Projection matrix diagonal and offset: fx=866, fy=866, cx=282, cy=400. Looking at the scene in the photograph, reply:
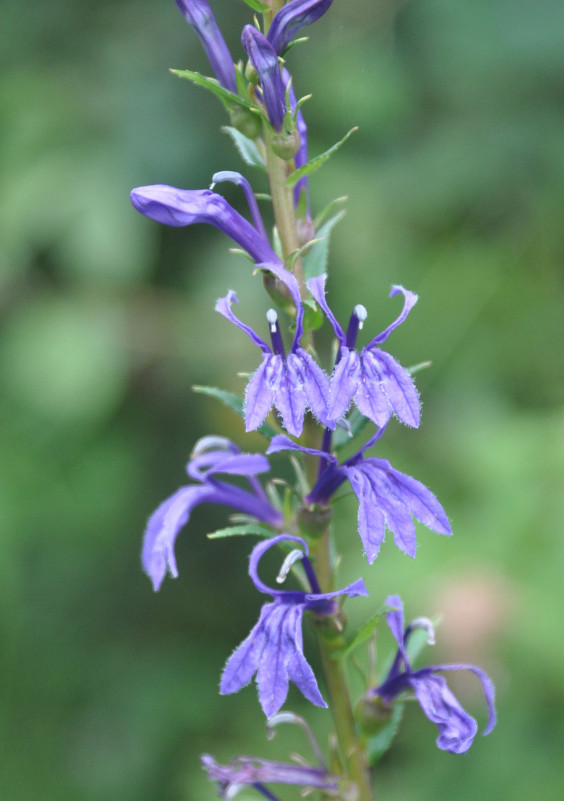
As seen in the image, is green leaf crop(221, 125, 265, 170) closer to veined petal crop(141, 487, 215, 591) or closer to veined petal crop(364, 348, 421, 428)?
veined petal crop(364, 348, 421, 428)

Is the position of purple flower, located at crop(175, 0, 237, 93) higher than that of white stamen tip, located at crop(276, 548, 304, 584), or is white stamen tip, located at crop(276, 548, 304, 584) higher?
purple flower, located at crop(175, 0, 237, 93)

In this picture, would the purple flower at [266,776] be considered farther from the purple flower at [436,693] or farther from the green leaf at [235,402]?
the green leaf at [235,402]

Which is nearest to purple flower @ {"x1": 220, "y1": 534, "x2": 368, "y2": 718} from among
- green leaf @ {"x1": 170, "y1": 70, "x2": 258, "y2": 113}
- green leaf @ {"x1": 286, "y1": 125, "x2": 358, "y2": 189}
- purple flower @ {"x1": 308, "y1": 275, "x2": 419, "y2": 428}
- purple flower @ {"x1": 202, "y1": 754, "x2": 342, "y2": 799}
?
purple flower @ {"x1": 308, "y1": 275, "x2": 419, "y2": 428}

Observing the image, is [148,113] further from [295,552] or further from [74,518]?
[295,552]

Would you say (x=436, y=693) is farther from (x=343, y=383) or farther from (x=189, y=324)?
(x=189, y=324)

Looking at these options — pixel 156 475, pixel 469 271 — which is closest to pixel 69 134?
pixel 156 475

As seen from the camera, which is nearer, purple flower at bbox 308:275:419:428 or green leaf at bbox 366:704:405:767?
purple flower at bbox 308:275:419:428
